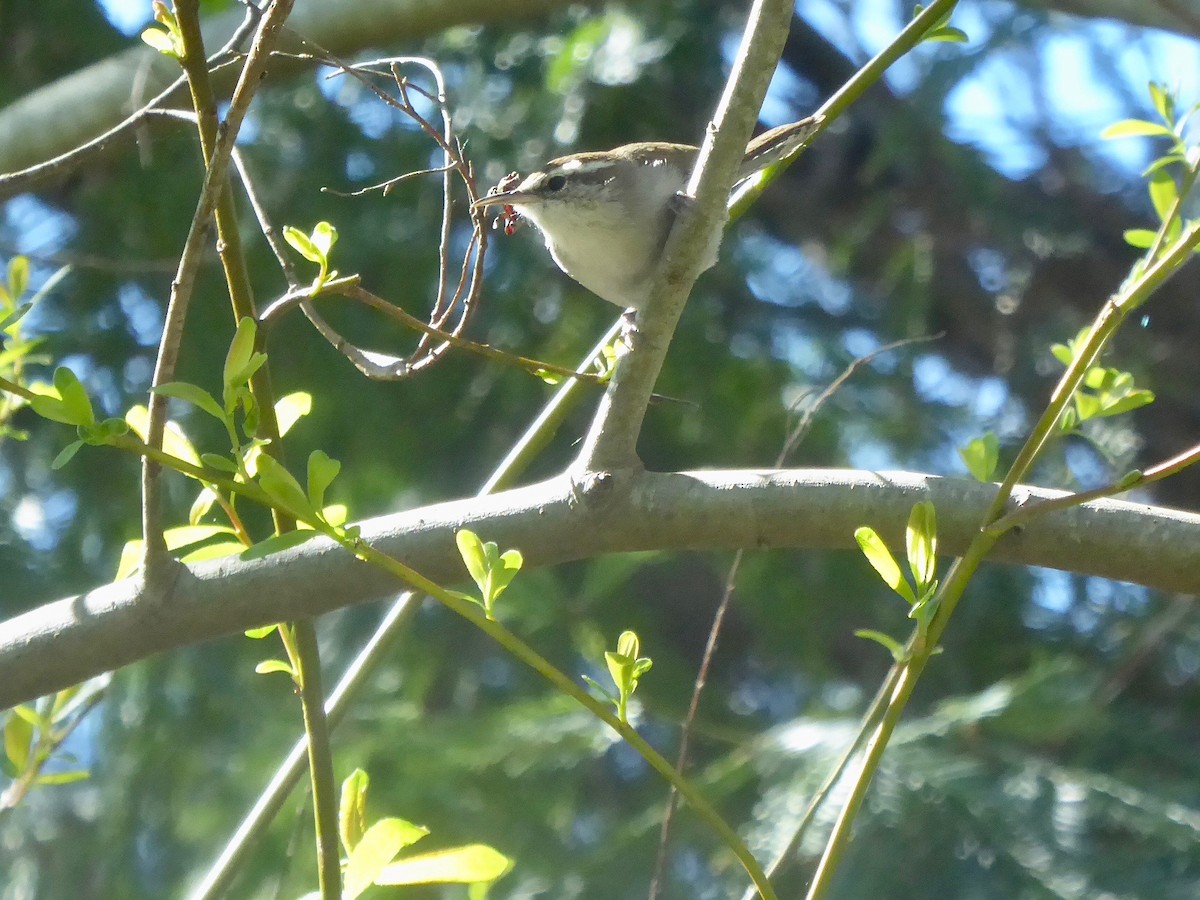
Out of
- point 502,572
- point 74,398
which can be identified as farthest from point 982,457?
point 74,398

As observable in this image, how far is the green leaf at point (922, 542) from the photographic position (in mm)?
807

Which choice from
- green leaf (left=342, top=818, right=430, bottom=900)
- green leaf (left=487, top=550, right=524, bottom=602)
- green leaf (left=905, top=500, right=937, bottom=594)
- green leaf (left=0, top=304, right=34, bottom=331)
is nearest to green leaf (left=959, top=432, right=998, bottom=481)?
green leaf (left=905, top=500, right=937, bottom=594)

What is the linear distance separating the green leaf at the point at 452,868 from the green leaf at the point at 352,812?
0.20ft

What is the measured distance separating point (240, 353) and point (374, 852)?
34cm

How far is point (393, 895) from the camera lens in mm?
1936

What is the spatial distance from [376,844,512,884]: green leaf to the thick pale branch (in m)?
0.19

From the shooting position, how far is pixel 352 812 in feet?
2.87

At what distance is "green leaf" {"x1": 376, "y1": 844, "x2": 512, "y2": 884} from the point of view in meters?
0.78

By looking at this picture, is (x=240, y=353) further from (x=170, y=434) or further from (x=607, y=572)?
(x=607, y=572)

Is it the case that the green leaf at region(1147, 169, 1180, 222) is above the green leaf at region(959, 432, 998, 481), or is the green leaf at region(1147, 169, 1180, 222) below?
above

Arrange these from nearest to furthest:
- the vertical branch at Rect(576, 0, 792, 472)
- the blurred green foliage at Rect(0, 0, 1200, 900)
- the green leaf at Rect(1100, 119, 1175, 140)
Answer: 1. the vertical branch at Rect(576, 0, 792, 472)
2. the green leaf at Rect(1100, 119, 1175, 140)
3. the blurred green foliage at Rect(0, 0, 1200, 900)

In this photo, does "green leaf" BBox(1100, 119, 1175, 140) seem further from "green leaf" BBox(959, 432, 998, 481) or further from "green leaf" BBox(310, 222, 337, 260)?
"green leaf" BBox(310, 222, 337, 260)

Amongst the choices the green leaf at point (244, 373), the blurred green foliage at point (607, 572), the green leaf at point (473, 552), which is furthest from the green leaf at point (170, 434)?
the blurred green foliage at point (607, 572)

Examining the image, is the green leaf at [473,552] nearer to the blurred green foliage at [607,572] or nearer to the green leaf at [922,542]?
the green leaf at [922,542]
